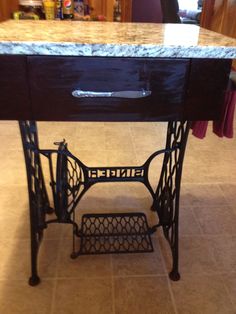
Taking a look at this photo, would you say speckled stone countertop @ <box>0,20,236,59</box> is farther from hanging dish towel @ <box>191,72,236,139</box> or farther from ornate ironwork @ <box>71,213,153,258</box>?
ornate ironwork @ <box>71,213,153,258</box>

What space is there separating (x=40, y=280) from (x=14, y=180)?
29.3 inches

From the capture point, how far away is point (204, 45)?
741 mm

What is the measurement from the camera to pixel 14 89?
2.48ft

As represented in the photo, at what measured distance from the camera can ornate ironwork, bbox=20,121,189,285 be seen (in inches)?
42.0

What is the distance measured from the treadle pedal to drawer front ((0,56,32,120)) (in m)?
0.70

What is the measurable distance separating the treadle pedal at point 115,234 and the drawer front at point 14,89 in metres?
0.70

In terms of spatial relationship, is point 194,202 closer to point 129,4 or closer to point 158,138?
point 158,138

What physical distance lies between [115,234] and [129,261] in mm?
129

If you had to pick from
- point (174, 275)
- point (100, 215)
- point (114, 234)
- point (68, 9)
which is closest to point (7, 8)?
point (68, 9)

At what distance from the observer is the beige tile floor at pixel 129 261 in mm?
1106

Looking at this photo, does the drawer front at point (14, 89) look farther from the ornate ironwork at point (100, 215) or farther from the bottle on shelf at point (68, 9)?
the bottle on shelf at point (68, 9)

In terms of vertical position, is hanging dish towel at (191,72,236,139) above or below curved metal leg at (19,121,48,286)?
above

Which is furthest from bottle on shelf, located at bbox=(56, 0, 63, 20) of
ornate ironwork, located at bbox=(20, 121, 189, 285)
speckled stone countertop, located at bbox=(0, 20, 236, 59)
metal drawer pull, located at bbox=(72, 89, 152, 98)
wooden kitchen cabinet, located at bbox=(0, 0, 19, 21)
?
metal drawer pull, located at bbox=(72, 89, 152, 98)

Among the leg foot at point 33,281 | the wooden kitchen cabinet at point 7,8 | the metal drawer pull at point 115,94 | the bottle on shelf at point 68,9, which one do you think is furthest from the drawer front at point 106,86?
the wooden kitchen cabinet at point 7,8
